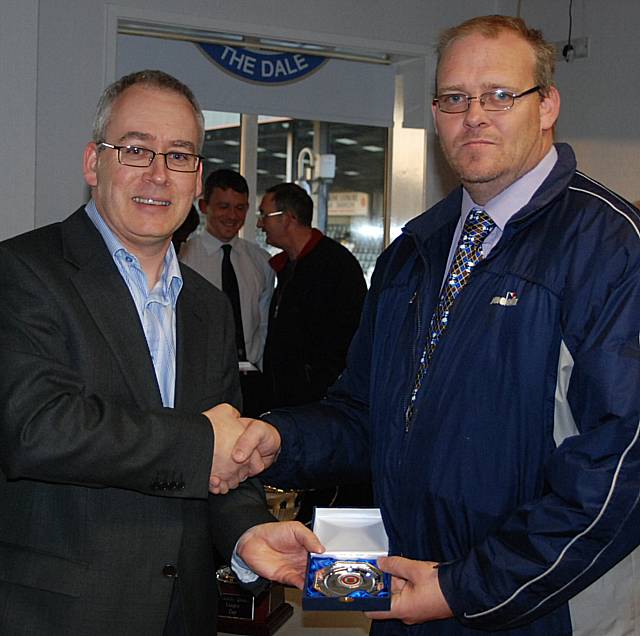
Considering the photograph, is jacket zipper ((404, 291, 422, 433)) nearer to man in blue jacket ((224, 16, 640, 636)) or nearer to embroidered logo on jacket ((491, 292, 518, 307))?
man in blue jacket ((224, 16, 640, 636))

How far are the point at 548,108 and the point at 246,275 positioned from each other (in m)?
4.39

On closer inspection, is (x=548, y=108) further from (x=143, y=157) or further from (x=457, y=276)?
(x=143, y=157)

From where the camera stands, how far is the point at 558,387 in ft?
6.00

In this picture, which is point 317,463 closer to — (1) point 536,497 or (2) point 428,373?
(2) point 428,373

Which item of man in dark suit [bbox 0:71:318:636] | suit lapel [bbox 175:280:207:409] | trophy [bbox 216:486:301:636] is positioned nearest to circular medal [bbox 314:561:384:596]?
man in dark suit [bbox 0:71:318:636]

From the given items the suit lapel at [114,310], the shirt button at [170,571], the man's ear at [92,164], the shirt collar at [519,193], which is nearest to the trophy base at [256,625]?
the shirt button at [170,571]

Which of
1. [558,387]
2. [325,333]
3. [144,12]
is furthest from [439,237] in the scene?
[144,12]

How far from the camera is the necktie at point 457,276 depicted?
2.05 metres

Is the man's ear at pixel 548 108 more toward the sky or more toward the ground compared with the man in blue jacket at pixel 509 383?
more toward the sky

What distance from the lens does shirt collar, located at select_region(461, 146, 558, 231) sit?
205 centimetres

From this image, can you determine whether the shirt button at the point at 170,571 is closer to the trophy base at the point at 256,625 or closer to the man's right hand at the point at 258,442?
the man's right hand at the point at 258,442

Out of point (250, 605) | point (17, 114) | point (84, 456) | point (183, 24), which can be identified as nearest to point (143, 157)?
point (84, 456)

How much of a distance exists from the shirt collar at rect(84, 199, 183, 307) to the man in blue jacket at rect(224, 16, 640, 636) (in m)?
0.37

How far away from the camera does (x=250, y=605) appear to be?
3.86 m
